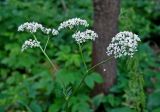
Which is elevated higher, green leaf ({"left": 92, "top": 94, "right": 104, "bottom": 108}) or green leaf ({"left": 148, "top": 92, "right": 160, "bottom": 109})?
green leaf ({"left": 92, "top": 94, "right": 104, "bottom": 108})

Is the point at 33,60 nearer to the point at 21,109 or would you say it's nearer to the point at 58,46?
the point at 58,46

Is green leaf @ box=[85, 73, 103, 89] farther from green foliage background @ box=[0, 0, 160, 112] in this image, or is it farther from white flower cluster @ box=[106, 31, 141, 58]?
white flower cluster @ box=[106, 31, 141, 58]

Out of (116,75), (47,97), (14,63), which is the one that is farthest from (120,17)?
(14,63)

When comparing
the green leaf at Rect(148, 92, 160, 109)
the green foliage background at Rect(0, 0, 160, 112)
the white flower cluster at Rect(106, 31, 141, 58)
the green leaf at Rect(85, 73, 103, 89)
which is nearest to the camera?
the white flower cluster at Rect(106, 31, 141, 58)

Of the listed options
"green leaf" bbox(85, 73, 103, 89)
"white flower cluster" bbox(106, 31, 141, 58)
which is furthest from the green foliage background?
"white flower cluster" bbox(106, 31, 141, 58)

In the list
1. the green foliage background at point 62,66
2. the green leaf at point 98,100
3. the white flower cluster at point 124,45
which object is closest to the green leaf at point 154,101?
the green foliage background at point 62,66

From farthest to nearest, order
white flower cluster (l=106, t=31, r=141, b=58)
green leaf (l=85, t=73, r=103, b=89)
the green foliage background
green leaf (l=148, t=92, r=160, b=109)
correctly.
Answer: green leaf (l=85, t=73, r=103, b=89)
the green foliage background
green leaf (l=148, t=92, r=160, b=109)
white flower cluster (l=106, t=31, r=141, b=58)

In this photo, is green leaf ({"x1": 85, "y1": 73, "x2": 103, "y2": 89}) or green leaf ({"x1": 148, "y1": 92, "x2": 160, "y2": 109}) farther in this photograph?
green leaf ({"x1": 85, "y1": 73, "x2": 103, "y2": 89})
